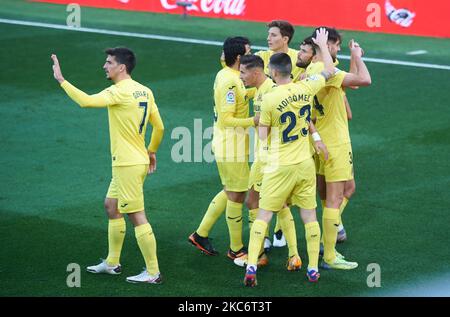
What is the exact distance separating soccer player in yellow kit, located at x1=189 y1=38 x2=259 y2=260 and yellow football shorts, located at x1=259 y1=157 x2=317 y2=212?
0.69m

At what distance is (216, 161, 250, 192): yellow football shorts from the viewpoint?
32.2 ft

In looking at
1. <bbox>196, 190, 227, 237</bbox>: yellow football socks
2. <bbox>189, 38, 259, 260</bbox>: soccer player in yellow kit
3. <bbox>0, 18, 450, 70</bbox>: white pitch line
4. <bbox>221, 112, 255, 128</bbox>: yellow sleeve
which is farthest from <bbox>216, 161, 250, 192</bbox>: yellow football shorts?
<bbox>0, 18, 450, 70</bbox>: white pitch line

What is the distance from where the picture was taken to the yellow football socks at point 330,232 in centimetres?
966

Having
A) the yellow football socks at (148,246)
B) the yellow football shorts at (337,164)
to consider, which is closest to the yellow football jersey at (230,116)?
the yellow football shorts at (337,164)

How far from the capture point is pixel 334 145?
972 cm

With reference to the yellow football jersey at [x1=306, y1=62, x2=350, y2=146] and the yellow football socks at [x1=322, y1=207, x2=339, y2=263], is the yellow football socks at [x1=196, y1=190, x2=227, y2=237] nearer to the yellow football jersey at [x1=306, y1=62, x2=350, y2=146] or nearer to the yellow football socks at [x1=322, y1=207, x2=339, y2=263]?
the yellow football socks at [x1=322, y1=207, x2=339, y2=263]

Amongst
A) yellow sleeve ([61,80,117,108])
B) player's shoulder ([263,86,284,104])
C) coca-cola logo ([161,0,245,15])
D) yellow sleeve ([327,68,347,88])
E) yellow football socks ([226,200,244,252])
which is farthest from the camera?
coca-cola logo ([161,0,245,15])

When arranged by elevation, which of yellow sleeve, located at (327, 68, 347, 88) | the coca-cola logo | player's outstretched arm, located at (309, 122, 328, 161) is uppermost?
the coca-cola logo

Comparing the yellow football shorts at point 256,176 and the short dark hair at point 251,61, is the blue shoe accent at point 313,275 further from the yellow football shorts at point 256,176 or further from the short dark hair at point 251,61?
the short dark hair at point 251,61

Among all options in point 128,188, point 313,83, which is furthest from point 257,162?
point 128,188

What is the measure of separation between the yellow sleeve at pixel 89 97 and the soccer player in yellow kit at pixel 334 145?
81.6 inches

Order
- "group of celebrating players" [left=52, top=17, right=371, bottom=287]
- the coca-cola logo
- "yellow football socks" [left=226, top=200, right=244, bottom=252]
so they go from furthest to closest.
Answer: the coca-cola logo, "yellow football socks" [left=226, top=200, right=244, bottom=252], "group of celebrating players" [left=52, top=17, right=371, bottom=287]

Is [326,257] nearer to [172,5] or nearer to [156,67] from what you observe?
[156,67]
